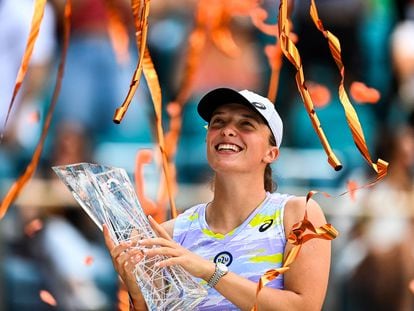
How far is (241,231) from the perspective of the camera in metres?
2.78

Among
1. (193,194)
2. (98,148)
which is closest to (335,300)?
(193,194)

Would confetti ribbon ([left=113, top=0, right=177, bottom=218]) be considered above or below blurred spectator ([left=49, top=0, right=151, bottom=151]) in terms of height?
above

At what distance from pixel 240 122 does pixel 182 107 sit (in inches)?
82.5

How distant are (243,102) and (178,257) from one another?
17.9 inches

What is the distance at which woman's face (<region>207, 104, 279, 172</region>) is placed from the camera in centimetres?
278

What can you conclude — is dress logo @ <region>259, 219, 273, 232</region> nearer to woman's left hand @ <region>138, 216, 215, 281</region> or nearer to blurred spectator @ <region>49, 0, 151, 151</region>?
woman's left hand @ <region>138, 216, 215, 281</region>

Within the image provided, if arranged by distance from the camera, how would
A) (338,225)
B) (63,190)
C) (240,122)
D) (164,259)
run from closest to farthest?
(164,259) < (240,122) < (338,225) < (63,190)

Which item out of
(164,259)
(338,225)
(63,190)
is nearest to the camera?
(164,259)

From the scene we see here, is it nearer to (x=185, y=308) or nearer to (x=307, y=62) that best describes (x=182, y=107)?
(x=307, y=62)

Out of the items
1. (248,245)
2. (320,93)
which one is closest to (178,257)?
(248,245)

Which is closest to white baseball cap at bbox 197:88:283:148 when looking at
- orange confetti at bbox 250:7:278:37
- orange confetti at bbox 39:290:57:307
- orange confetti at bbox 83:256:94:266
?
orange confetti at bbox 250:7:278:37

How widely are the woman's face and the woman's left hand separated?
0.91ft

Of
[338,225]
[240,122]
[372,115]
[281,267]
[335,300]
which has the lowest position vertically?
[335,300]

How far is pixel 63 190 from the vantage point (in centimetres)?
503
